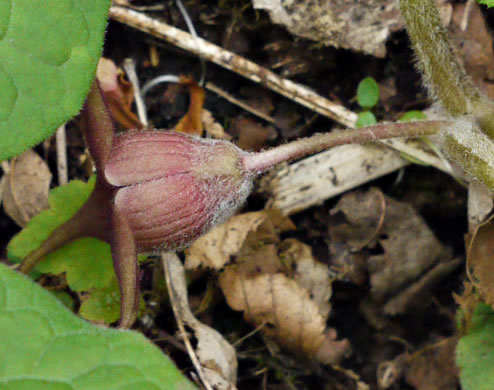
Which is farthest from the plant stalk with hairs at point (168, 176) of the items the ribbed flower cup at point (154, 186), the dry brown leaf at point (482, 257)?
the dry brown leaf at point (482, 257)

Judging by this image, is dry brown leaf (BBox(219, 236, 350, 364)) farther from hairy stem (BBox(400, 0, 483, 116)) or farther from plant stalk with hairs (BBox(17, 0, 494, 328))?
hairy stem (BBox(400, 0, 483, 116))

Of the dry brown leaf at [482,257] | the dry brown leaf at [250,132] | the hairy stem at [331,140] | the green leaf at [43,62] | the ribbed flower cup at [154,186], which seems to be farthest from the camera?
the dry brown leaf at [250,132]

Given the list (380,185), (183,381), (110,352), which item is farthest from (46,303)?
(380,185)

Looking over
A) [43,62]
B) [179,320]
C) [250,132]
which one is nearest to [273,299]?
[179,320]

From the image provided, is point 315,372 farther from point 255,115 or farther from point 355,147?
point 255,115

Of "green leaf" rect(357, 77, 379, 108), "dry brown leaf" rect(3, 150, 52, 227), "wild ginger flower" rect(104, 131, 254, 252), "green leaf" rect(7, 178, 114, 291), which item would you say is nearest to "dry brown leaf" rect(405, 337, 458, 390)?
"green leaf" rect(357, 77, 379, 108)

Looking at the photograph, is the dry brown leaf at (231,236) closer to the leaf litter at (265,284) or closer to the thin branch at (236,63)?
the leaf litter at (265,284)
